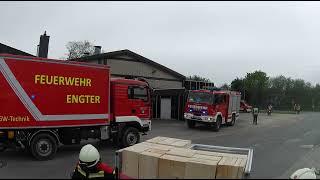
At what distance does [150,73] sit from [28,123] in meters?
24.4

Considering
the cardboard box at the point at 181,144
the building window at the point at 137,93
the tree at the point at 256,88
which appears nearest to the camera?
the cardboard box at the point at 181,144

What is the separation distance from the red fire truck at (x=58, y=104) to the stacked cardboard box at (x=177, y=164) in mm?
8940

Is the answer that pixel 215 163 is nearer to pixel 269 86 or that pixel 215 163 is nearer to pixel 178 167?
pixel 178 167

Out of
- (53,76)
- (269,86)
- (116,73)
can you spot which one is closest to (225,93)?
(116,73)

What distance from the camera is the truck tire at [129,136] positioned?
17077 millimetres

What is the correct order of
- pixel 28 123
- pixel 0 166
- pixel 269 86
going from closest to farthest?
pixel 0 166 → pixel 28 123 → pixel 269 86

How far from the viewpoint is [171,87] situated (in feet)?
134

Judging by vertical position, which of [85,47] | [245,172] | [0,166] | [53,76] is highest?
[85,47]

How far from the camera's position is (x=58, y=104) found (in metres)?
14.8

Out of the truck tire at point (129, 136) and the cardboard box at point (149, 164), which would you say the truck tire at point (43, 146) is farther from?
the cardboard box at point (149, 164)

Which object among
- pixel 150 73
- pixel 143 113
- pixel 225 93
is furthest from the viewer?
pixel 150 73

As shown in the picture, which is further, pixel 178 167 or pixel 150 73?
pixel 150 73

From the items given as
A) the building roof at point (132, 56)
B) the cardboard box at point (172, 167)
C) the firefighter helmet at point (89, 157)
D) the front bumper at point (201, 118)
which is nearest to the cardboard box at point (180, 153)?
the cardboard box at point (172, 167)

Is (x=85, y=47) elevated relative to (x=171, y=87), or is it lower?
Answer: elevated
